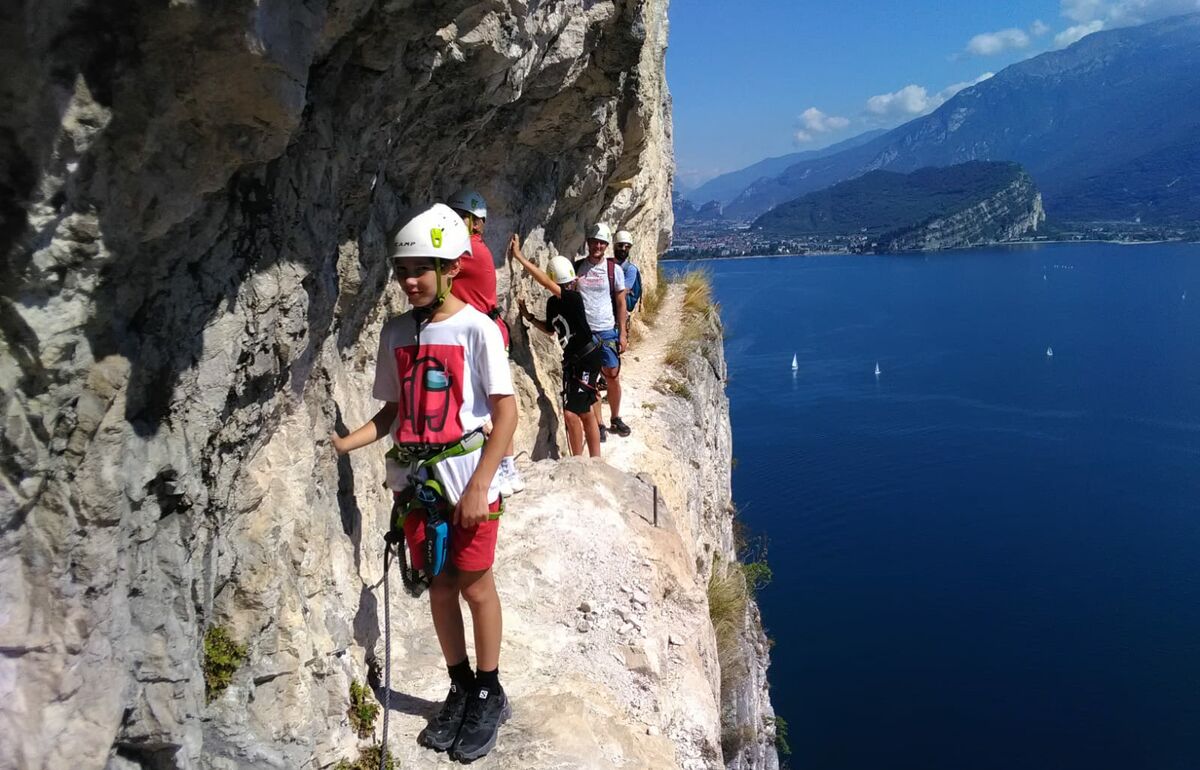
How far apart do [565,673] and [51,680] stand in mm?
2649

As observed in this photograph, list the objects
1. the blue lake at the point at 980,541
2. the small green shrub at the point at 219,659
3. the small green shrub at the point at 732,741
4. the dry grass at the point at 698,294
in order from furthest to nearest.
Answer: the blue lake at the point at 980,541 → the dry grass at the point at 698,294 → the small green shrub at the point at 732,741 → the small green shrub at the point at 219,659

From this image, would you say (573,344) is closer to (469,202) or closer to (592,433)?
(592,433)

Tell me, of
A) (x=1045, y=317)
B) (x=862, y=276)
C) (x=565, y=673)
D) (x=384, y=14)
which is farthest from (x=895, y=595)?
(x=862, y=276)

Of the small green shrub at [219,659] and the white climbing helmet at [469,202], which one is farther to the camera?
the white climbing helmet at [469,202]

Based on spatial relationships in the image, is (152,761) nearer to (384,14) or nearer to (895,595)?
(384,14)

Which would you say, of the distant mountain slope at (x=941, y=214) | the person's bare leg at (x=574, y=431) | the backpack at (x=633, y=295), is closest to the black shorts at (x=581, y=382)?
the person's bare leg at (x=574, y=431)

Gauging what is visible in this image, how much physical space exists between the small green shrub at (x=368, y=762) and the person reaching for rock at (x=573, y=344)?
408 cm

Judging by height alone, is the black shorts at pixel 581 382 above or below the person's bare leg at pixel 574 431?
above

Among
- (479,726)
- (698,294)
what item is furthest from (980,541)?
(479,726)

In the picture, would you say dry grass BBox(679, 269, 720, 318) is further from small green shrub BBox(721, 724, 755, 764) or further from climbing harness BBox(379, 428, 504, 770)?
climbing harness BBox(379, 428, 504, 770)

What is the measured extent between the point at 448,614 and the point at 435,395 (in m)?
0.97

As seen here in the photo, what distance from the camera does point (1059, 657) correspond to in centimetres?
2262

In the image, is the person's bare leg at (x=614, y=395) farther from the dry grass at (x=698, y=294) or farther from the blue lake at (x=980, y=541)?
the blue lake at (x=980, y=541)

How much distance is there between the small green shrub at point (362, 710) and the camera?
3.36m
